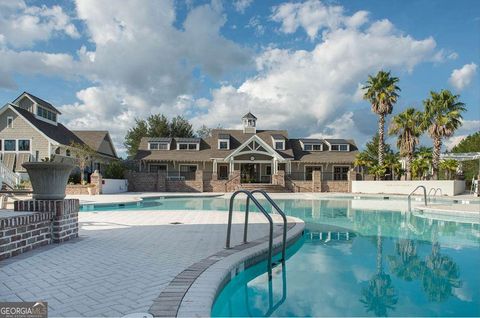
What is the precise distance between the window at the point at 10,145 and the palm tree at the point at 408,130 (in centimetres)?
3305

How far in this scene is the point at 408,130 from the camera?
105ft

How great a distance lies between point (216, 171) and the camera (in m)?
37.0

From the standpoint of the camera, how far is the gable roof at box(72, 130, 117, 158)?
36.7 meters

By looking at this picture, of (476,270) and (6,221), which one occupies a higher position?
(6,221)

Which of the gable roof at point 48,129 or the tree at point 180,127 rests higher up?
the tree at point 180,127

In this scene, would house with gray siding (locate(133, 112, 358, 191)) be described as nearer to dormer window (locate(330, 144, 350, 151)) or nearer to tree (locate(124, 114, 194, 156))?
dormer window (locate(330, 144, 350, 151))

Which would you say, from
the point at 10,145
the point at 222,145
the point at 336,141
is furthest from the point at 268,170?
the point at 10,145

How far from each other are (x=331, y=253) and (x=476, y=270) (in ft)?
9.49

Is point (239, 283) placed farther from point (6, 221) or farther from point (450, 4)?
point (450, 4)

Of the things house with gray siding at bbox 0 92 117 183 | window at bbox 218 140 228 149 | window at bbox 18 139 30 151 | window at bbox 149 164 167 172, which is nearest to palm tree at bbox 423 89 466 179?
window at bbox 218 140 228 149

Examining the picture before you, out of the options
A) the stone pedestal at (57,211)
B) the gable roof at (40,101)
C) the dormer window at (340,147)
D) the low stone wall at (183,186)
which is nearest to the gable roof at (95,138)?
the gable roof at (40,101)

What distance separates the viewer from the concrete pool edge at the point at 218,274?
3.93 meters

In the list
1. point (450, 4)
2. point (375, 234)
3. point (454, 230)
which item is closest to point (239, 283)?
point (375, 234)

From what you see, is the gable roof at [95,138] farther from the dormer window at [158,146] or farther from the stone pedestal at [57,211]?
the stone pedestal at [57,211]
